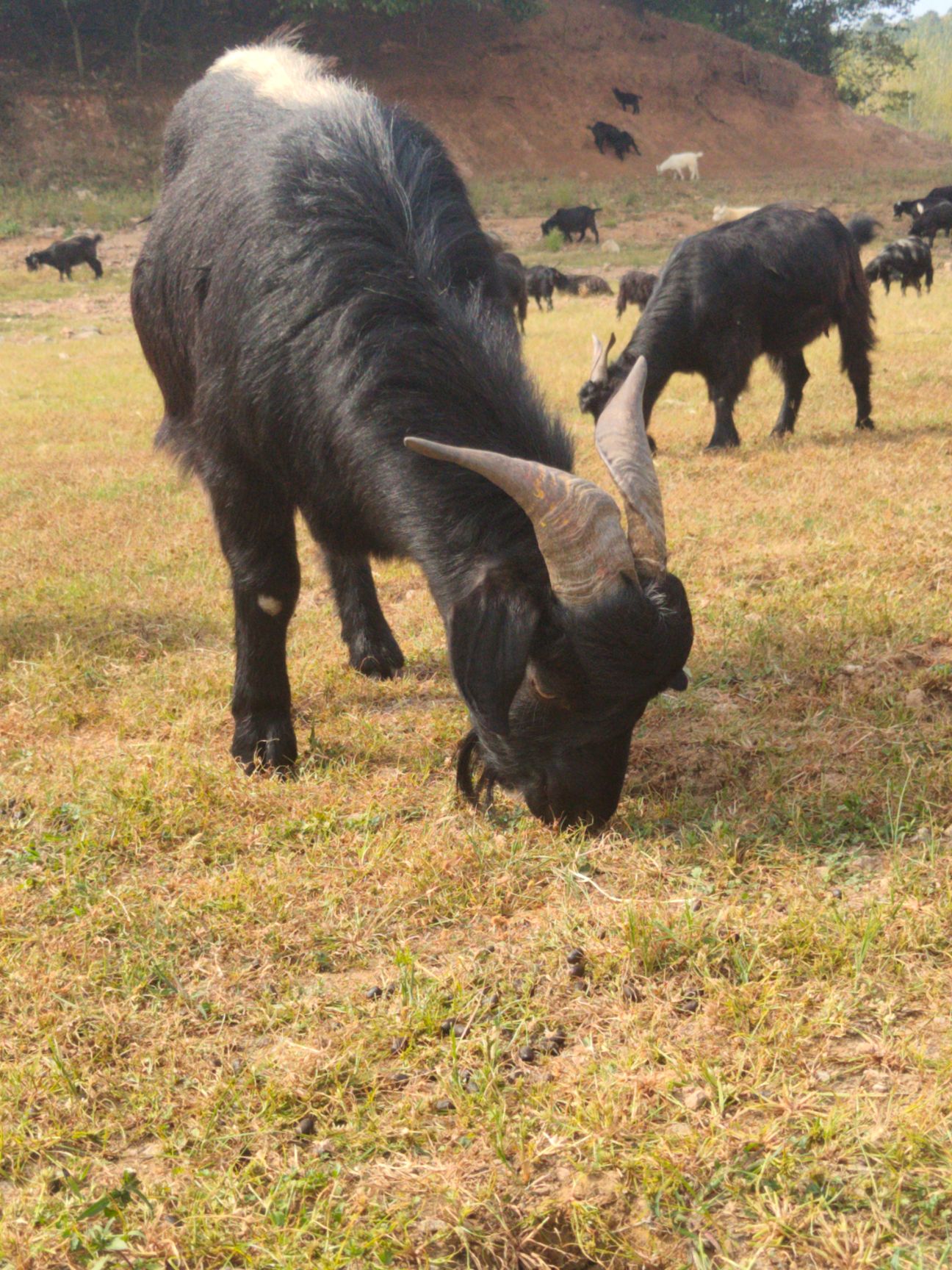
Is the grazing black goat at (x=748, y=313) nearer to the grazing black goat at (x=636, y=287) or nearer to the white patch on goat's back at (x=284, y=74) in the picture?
the white patch on goat's back at (x=284, y=74)

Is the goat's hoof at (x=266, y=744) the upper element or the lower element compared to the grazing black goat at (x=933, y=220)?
lower

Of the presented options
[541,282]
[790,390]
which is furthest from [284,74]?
[541,282]

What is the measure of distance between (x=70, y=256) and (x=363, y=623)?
23653mm

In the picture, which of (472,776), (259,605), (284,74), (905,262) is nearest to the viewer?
(472,776)

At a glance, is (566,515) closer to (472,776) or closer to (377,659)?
(472,776)

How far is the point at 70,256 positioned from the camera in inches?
993

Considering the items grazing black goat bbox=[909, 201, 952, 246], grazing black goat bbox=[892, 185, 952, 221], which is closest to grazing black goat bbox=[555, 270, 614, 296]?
grazing black goat bbox=[909, 201, 952, 246]

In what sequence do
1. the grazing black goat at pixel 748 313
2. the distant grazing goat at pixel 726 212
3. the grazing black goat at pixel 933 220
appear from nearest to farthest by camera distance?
the grazing black goat at pixel 748 313, the grazing black goat at pixel 933 220, the distant grazing goat at pixel 726 212

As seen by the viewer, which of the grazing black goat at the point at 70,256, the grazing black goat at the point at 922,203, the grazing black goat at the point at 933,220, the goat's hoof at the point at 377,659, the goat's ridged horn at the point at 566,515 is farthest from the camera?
the grazing black goat at the point at 922,203

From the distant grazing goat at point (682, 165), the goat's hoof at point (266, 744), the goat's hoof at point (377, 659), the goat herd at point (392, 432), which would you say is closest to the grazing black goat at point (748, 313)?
the goat's hoof at point (377, 659)

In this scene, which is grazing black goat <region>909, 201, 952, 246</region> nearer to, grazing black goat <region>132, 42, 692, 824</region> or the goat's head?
grazing black goat <region>132, 42, 692, 824</region>

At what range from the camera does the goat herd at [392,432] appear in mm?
2891

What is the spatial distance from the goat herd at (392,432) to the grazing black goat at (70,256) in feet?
75.1

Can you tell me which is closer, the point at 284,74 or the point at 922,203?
the point at 284,74
